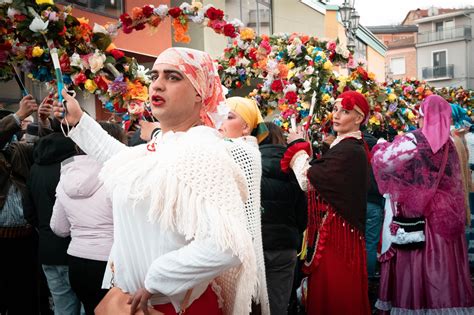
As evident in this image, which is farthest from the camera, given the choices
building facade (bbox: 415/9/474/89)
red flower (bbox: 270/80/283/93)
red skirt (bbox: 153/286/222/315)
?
building facade (bbox: 415/9/474/89)

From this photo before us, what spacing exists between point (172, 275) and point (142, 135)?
2.36m

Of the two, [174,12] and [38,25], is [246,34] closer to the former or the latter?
[174,12]

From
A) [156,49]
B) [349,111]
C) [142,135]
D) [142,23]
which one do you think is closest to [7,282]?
[142,135]

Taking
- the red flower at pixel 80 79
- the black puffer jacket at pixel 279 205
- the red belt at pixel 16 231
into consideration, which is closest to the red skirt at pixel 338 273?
the black puffer jacket at pixel 279 205

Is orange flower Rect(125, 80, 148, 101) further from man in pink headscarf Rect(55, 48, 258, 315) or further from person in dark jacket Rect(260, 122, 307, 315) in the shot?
man in pink headscarf Rect(55, 48, 258, 315)

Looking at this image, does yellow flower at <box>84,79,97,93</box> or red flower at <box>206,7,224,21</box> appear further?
red flower at <box>206,7,224,21</box>

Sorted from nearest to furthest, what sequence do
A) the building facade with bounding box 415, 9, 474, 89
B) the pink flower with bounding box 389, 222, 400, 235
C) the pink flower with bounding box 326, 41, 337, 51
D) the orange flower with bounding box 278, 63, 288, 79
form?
the pink flower with bounding box 389, 222, 400, 235
the orange flower with bounding box 278, 63, 288, 79
the pink flower with bounding box 326, 41, 337, 51
the building facade with bounding box 415, 9, 474, 89

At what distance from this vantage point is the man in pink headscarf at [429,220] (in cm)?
495

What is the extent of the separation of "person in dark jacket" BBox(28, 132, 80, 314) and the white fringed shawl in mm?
2075

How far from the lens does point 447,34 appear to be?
48531 millimetres

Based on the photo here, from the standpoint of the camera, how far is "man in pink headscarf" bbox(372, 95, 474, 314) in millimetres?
4953

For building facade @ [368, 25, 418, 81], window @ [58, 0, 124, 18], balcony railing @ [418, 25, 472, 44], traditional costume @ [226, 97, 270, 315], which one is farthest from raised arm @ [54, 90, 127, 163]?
building facade @ [368, 25, 418, 81]

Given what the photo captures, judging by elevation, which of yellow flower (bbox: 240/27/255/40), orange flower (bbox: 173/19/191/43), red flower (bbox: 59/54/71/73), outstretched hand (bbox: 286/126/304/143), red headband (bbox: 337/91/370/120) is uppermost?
yellow flower (bbox: 240/27/255/40)

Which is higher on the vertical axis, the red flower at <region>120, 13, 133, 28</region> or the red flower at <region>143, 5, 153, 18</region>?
the red flower at <region>143, 5, 153, 18</region>
